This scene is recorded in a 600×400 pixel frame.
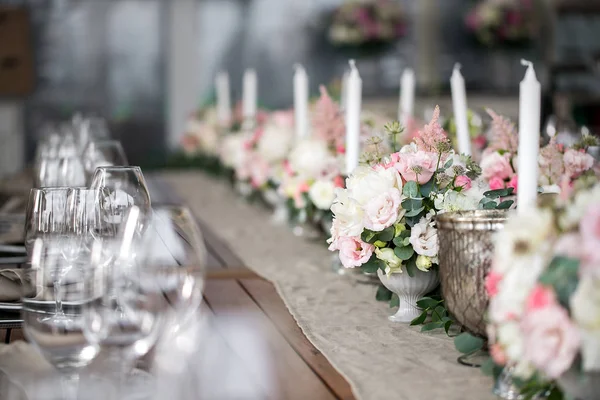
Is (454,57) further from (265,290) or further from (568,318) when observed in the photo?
(568,318)

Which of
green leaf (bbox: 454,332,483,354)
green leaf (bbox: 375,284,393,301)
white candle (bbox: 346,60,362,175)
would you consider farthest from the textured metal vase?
white candle (bbox: 346,60,362,175)

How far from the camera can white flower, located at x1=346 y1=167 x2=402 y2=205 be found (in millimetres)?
1232

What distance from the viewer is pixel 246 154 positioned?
9.23 feet

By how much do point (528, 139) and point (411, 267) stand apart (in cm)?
32

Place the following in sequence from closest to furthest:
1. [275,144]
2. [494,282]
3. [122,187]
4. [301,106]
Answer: [494,282] < [122,187] < [301,106] < [275,144]

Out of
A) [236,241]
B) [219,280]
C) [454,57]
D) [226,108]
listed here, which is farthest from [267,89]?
[219,280]

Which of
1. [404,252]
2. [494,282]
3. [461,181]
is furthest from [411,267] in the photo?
[494,282]

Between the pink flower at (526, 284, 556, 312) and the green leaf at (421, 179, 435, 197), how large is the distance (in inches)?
18.9

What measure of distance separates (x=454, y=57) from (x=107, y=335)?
21.3 ft

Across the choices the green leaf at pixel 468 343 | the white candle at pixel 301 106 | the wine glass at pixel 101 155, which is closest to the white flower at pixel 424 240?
the green leaf at pixel 468 343

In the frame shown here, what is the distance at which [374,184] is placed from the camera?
1236 mm

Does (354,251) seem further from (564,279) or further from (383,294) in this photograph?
(564,279)

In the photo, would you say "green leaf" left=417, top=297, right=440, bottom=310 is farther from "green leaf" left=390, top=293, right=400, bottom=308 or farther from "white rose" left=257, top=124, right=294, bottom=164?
"white rose" left=257, top=124, right=294, bottom=164

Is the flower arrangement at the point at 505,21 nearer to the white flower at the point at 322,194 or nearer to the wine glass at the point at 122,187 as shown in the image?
the white flower at the point at 322,194
